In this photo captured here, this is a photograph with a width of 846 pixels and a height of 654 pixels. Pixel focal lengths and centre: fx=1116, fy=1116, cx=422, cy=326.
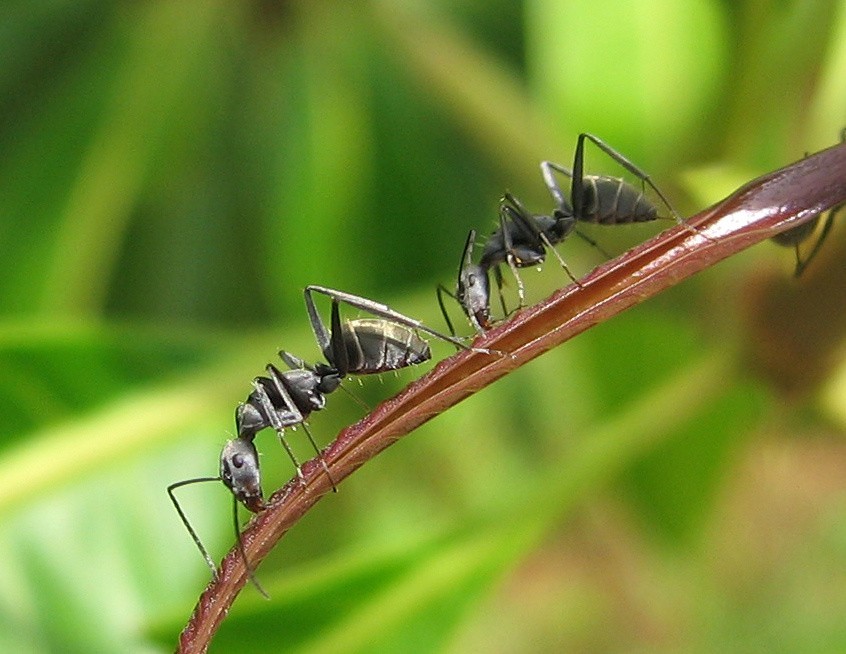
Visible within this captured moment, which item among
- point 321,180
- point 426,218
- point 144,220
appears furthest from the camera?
point 144,220

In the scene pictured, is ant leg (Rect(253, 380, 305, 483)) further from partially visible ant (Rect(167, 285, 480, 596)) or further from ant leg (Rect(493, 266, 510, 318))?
ant leg (Rect(493, 266, 510, 318))

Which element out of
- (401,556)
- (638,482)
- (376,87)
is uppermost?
(376,87)

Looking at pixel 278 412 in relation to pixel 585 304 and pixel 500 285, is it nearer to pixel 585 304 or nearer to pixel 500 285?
pixel 500 285

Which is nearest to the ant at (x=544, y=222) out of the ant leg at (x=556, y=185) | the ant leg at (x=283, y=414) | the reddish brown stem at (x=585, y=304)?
the ant leg at (x=556, y=185)

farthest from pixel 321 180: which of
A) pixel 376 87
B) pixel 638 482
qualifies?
pixel 638 482

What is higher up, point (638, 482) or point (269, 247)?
point (269, 247)

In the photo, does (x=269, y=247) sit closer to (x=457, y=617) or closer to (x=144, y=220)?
(x=144, y=220)

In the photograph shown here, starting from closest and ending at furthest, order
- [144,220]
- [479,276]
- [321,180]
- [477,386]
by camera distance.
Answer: [477,386] → [479,276] → [321,180] → [144,220]
